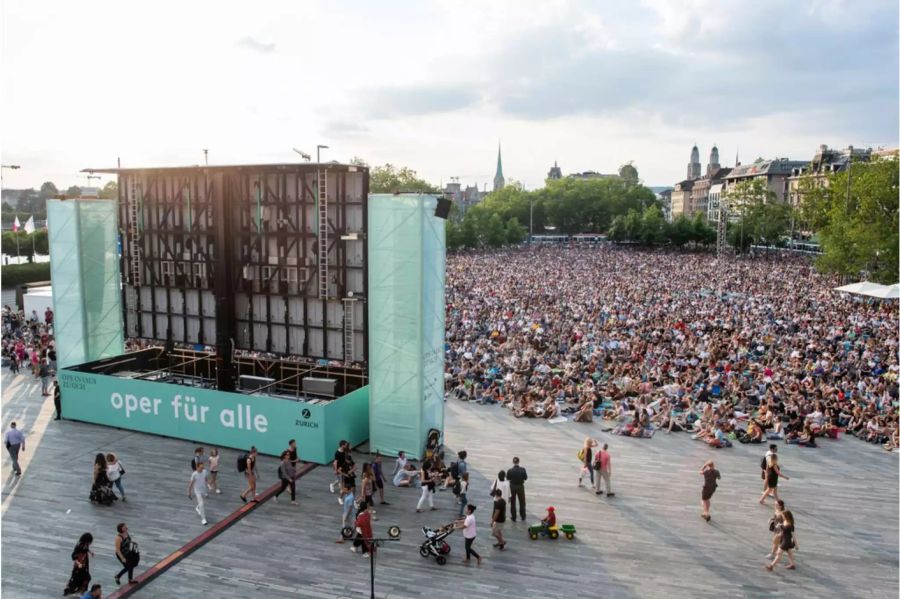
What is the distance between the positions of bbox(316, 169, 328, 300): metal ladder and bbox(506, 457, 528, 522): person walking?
653 cm

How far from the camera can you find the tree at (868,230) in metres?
44.4

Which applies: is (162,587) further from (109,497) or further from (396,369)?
(396,369)

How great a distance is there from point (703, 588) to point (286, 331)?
1113 centimetres

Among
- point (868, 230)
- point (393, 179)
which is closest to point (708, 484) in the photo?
point (868, 230)

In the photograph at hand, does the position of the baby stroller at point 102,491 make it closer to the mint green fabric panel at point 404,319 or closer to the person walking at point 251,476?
the person walking at point 251,476

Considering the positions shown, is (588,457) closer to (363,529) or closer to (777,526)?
(777,526)

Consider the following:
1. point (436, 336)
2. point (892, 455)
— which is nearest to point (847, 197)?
point (892, 455)

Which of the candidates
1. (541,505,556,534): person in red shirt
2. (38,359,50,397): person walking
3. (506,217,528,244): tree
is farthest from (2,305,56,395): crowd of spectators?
(506,217,528,244): tree

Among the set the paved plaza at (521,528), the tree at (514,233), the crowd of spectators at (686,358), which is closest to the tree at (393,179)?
the tree at (514,233)

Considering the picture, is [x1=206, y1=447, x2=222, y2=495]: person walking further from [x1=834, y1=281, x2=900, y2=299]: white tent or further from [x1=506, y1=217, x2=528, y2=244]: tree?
[x1=506, y1=217, x2=528, y2=244]: tree

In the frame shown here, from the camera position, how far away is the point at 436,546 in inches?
448

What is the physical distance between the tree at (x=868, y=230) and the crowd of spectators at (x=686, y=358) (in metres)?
5.48

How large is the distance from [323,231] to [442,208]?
2.93 metres

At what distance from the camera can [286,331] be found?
17.3 m
